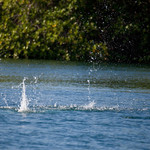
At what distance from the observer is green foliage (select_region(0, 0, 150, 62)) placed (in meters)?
29.6

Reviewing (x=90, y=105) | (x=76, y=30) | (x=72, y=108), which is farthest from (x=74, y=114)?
Answer: (x=76, y=30)

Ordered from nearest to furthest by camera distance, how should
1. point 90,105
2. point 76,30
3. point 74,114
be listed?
point 74,114 → point 90,105 → point 76,30

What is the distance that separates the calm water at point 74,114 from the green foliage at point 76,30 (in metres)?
12.2

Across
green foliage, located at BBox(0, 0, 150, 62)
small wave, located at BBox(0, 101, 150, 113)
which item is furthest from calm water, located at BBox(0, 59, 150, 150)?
green foliage, located at BBox(0, 0, 150, 62)

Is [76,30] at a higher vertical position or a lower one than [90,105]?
higher

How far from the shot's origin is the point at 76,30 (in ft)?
97.2

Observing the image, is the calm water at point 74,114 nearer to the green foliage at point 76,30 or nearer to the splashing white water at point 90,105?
the splashing white water at point 90,105

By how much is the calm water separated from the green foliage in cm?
1222

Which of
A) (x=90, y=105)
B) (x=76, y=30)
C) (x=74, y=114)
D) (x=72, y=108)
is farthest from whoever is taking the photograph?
(x=76, y=30)

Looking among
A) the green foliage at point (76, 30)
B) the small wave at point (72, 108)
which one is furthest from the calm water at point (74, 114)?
the green foliage at point (76, 30)

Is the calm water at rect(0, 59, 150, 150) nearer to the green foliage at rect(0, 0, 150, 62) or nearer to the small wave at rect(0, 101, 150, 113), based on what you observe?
the small wave at rect(0, 101, 150, 113)

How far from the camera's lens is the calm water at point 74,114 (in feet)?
26.1

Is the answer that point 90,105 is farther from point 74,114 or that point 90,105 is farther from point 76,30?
point 76,30

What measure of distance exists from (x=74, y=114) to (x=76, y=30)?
19596 mm
